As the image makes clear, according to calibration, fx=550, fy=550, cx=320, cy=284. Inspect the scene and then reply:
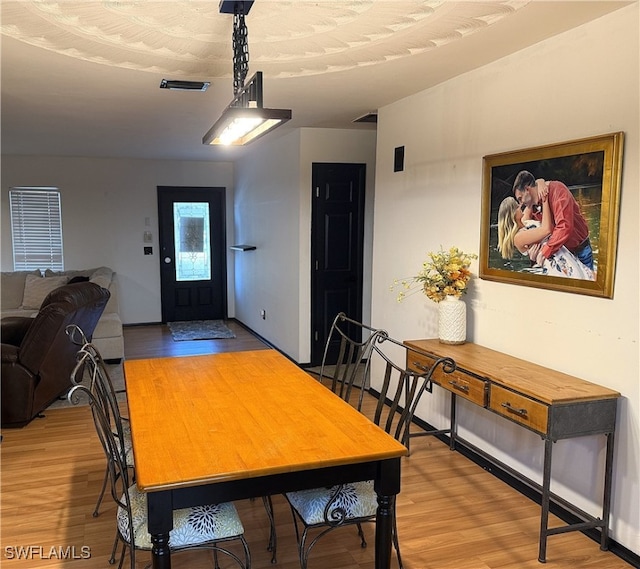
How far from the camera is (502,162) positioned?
308cm

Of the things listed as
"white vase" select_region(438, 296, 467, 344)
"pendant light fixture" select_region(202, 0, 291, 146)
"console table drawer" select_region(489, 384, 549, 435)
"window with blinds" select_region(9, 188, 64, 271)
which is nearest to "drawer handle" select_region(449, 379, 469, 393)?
"console table drawer" select_region(489, 384, 549, 435)

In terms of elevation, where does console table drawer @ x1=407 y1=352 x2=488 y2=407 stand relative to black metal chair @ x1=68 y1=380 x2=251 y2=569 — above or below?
above

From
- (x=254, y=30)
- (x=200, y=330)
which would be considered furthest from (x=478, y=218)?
(x=200, y=330)

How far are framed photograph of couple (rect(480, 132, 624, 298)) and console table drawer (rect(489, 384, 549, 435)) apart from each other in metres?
0.58

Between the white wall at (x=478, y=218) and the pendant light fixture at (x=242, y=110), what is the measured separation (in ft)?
4.70

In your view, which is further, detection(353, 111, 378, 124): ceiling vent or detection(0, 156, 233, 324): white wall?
detection(0, 156, 233, 324): white wall

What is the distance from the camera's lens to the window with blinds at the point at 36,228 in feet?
23.8

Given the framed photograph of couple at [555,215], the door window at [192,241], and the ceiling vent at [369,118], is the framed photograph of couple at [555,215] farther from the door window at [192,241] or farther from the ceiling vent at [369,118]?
the door window at [192,241]

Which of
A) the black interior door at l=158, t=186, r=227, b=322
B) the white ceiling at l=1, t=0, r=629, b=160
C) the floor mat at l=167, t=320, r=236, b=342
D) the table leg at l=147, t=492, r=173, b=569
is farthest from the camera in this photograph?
the black interior door at l=158, t=186, r=227, b=322

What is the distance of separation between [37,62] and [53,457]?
7.81ft

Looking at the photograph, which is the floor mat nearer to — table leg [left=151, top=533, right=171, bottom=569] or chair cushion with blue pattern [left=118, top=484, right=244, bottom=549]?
chair cushion with blue pattern [left=118, top=484, right=244, bottom=549]

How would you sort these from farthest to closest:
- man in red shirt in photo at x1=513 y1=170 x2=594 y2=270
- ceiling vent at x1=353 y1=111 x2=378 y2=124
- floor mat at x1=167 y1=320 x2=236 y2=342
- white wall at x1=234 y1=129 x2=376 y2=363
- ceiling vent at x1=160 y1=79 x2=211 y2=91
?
floor mat at x1=167 y1=320 x2=236 y2=342 < white wall at x1=234 y1=129 x2=376 y2=363 < ceiling vent at x1=353 y1=111 x2=378 y2=124 < ceiling vent at x1=160 y1=79 x2=211 y2=91 < man in red shirt in photo at x1=513 y1=170 x2=594 y2=270

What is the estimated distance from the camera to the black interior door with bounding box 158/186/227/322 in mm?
7863

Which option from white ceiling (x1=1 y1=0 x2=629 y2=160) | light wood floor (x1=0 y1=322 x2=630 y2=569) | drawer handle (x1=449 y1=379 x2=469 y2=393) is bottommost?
light wood floor (x1=0 y1=322 x2=630 y2=569)
